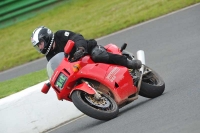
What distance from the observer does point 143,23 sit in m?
17.6

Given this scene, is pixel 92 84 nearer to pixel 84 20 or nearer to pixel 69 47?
pixel 69 47

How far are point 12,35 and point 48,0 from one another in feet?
5.54

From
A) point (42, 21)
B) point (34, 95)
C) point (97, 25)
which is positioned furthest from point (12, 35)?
point (34, 95)

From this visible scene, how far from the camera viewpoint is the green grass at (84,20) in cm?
1816

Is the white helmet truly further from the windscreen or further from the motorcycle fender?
the motorcycle fender

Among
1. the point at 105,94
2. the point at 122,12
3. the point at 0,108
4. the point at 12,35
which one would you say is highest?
the point at 105,94

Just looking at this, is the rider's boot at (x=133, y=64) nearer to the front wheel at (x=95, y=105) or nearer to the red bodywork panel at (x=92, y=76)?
the red bodywork panel at (x=92, y=76)

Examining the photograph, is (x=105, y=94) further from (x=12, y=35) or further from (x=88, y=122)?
(x=12, y=35)

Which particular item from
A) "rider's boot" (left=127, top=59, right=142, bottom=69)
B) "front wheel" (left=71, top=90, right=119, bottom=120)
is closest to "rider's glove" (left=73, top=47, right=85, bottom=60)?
"front wheel" (left=71, top=90, right=119, bottom=120)

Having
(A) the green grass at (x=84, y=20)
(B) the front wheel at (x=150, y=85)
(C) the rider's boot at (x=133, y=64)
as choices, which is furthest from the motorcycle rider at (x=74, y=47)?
(A) the green grass at (x=84, y=20)

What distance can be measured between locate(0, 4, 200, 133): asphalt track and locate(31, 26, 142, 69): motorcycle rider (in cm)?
71

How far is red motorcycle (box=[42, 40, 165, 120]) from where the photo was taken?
29.6ft

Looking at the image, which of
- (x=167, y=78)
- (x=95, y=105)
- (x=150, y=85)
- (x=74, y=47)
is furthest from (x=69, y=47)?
(x=167, y=78)

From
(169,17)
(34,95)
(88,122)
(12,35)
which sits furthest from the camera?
(12,35)
